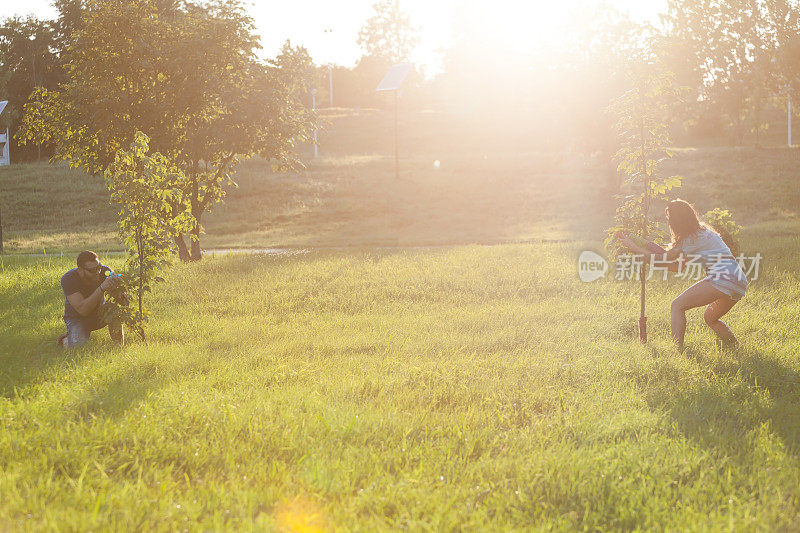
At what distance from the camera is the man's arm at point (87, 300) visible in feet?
27.6

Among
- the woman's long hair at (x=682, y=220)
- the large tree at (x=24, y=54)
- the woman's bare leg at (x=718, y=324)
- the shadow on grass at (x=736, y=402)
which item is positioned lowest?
the shadow on grass at (x=736, y=402)

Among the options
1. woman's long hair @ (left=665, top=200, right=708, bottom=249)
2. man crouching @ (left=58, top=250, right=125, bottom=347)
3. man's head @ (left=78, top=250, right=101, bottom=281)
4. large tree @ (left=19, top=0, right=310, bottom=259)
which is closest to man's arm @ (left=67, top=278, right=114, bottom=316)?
man crouching @ (left=58, top=250, right=125, bottom=347)

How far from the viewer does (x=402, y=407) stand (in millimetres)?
6051

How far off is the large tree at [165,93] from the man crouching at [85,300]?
5.80 metres

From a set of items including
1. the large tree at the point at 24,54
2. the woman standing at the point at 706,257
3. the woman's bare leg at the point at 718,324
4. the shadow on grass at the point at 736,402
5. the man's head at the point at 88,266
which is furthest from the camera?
the large tree at the point at 24,54

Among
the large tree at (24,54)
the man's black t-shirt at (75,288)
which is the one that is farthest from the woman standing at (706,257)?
the large tree at (24,54)

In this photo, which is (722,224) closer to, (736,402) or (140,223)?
(736,402)

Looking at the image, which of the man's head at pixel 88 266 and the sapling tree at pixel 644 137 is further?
the sapling tree at pixel 644 137

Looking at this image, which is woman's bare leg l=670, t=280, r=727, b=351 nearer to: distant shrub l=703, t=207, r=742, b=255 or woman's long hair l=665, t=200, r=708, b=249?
woman's long hair l=665, t=200, r=708, b=249

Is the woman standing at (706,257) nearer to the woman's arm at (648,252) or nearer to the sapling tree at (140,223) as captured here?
the woman's arm at (648,252)

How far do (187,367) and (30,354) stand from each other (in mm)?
2453

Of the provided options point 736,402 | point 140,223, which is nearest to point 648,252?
point 736,402

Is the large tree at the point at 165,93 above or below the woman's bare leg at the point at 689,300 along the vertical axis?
above

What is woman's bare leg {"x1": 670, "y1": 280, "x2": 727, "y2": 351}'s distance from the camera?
7.61 metres
